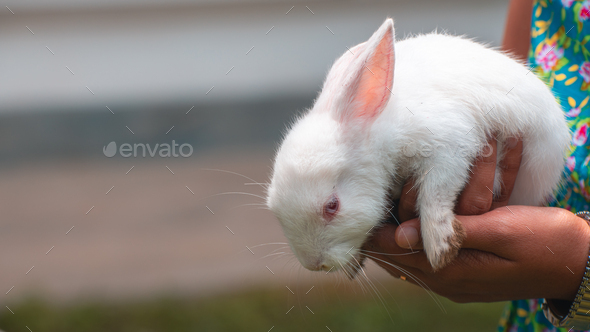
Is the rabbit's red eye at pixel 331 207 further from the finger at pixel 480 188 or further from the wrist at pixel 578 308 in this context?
the wrist at pixel 578 308

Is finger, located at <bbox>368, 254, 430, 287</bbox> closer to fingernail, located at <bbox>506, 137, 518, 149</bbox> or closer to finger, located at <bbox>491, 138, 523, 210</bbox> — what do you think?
finger, located at <bbox>491, 138, 523, 210</bbox>

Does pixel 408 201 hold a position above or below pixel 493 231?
above

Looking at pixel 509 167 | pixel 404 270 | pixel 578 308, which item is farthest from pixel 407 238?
pixel 578 308

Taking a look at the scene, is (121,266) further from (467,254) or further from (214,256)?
(467,254)

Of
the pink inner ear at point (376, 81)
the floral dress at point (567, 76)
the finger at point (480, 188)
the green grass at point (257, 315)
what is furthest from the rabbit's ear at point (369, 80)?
the green grass at point (257, 315)

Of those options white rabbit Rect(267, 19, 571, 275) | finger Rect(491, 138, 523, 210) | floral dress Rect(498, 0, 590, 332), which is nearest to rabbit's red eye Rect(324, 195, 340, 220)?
white rabbit Rect(267, 19, 571, 275)

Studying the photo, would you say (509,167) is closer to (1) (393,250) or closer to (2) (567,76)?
(2) (567,76)
